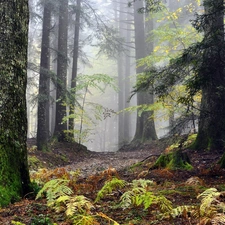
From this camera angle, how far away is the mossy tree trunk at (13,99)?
3.60 metres

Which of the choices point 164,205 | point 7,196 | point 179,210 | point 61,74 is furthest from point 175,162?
point 61,74

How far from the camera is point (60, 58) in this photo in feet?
46.7

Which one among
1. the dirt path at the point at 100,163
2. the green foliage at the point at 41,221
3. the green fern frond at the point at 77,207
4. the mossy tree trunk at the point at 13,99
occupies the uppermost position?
the mossy tree trunk at the point at 13,99

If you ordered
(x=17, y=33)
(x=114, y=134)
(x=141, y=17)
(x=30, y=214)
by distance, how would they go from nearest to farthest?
1. (x=30, y=214)
2. (x=17, y=33)
3. (x=141, y=17)
4. (x=114, y=134)

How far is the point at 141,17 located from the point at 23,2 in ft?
55.3

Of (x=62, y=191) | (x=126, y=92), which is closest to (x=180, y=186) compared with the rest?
(x=62, y=191)

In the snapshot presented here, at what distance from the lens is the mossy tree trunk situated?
360cm

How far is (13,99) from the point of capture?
12.3 ft

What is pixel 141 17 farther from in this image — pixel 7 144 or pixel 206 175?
pixel 7 144

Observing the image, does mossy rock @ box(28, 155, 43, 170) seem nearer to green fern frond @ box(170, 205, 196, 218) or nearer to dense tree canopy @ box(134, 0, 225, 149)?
dense tree canopy @ box(134, 0, 225, 149)

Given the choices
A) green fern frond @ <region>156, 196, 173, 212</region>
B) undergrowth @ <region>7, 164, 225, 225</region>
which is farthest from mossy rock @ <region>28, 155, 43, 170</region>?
green fern frond @ <region>156, 196, 173, 212</region>

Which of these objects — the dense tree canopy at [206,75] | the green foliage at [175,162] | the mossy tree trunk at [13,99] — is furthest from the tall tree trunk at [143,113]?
the mossy tree trunk at [13,99]

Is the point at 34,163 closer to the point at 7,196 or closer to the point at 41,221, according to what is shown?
the point at 7,196

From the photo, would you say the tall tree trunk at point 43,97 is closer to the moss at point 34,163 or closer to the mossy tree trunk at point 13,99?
the moss at point 34,163
